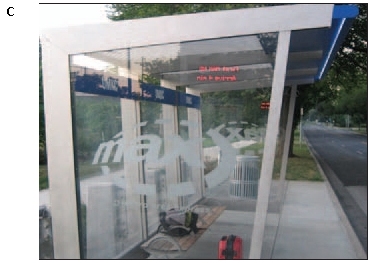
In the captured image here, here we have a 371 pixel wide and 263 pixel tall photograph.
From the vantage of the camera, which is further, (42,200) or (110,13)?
(110,13)

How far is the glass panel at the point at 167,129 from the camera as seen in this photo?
4.16 m

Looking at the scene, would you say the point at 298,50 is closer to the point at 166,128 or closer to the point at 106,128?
the point at 166,128

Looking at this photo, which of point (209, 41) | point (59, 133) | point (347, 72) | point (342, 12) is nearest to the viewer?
point (342, 12)

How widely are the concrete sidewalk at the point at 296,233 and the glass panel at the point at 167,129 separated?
0.22 m

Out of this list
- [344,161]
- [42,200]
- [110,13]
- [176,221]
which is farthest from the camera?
[344,161]

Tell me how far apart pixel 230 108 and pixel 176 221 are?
1277 mm

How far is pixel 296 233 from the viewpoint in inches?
247

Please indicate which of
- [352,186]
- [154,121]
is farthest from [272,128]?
[352,186]

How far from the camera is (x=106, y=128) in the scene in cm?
441

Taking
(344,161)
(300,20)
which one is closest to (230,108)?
(300,20)

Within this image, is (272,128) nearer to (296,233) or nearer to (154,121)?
(154,121)

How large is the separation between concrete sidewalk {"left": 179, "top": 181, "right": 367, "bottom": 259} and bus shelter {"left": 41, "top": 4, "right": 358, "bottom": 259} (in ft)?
0.97

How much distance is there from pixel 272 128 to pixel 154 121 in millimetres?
1221

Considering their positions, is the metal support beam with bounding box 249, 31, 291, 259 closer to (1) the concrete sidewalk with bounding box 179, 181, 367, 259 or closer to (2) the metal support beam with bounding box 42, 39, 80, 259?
(1) the concrete sidewalk with bounding box 179, 181, 367, 259
